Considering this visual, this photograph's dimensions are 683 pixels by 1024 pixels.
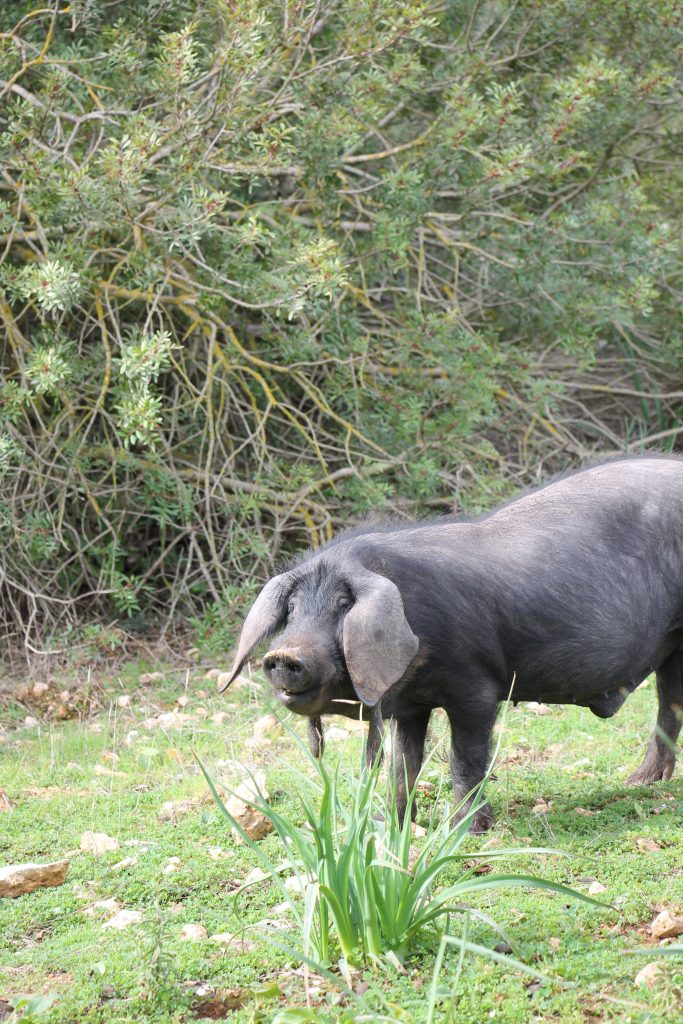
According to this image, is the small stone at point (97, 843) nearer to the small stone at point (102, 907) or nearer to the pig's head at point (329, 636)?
the small stone at point (102, 907)

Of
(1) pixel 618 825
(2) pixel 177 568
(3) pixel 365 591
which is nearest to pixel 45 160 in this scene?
(2) pixel 177 568

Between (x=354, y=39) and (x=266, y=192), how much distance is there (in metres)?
1.64

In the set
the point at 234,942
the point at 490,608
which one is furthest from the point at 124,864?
the point at 490,608

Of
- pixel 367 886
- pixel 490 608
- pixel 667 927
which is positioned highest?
pixel 490 608

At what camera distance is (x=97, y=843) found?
4.28m

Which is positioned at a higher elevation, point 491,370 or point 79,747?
point 491,370

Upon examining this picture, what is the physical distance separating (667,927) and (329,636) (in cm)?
117

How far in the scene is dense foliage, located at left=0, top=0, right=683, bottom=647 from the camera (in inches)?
238

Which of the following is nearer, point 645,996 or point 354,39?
point 645,996

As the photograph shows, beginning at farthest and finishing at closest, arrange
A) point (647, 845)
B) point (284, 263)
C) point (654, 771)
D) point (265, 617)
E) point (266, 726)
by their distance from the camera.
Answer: point (284, 263), point (266, 726), point (654, 771), point (647, 845), point (265, 617)

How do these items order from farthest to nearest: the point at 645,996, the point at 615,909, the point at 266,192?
the point at 266,192, the point at 615,909, the point at 645,996

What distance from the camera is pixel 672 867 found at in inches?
146

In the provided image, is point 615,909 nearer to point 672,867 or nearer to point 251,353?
point 672,867

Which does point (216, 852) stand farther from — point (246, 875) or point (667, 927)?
point (667, 927)
